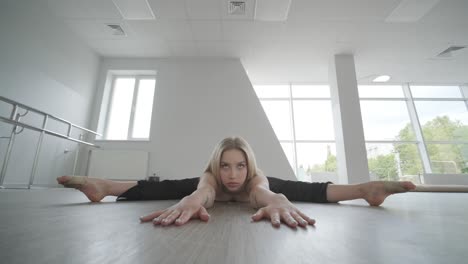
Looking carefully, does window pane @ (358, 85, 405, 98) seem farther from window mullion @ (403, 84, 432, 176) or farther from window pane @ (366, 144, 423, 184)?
window pane @ (366, 144, 423, 184)

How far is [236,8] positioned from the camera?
279 centimetres

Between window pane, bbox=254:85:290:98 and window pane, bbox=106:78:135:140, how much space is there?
303 centimetres

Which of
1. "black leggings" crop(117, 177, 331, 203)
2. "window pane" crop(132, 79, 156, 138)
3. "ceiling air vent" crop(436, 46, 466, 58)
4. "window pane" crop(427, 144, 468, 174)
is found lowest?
"black leggings" crop(117, 177, 331, 203)

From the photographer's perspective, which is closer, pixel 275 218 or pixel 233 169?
pixel 275 218

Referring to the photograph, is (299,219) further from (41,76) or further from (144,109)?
(144,109)

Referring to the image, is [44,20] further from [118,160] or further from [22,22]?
[118,160]

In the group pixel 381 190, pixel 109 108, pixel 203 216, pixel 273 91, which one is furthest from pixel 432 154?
pixel 109 108

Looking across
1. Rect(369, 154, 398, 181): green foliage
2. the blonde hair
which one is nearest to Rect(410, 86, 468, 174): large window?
Rect(369, 154, 398, 181): green foliage

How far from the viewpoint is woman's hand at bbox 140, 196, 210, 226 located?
513mm

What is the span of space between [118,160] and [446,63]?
22.6 ft

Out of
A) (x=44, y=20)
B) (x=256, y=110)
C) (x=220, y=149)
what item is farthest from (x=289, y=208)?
(x=44, y=20)

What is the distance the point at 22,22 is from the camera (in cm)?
255

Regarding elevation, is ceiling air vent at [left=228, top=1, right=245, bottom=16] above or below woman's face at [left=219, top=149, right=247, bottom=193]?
above

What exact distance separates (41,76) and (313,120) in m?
5.26
